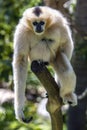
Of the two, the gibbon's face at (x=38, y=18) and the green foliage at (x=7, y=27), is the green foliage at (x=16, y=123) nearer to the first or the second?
the green foliage at (x=7, y=27)

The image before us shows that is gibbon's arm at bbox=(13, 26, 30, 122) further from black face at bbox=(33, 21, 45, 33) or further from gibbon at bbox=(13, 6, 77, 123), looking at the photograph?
black face at bbox=(33, 21, 45, 33)

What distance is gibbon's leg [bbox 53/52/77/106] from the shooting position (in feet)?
17.2

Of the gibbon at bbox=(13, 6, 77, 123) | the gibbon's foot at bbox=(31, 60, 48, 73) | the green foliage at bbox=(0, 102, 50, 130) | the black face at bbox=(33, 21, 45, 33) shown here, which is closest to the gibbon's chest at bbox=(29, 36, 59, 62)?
the gibbon at bbox=(13, 6, 77, 123)

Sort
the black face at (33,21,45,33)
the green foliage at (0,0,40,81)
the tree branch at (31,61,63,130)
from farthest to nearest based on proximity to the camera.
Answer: the green foliage at (0,0,40,81) → the black face at (33,21,45,33) → the tree branch at (31,61,63,130)

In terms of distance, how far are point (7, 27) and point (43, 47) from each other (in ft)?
11.6

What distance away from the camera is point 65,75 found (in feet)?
17.2

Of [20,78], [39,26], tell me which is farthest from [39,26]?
[20,78]

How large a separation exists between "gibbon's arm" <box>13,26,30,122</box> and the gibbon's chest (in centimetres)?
8

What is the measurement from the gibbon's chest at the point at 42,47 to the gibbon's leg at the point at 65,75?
0.50 feet

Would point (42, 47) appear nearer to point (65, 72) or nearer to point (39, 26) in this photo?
point (39, 26)

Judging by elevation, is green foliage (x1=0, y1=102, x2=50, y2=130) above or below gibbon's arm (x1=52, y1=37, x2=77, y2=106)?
below

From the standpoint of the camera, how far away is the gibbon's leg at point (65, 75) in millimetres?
5246

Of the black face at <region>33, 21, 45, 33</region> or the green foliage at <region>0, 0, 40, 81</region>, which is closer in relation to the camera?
the black face at <region>33, 21, 45, 33</region>

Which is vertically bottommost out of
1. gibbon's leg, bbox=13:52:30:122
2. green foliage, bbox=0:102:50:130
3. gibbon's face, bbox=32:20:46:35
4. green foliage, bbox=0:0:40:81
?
green foliage, bbox=0:102:50:130
